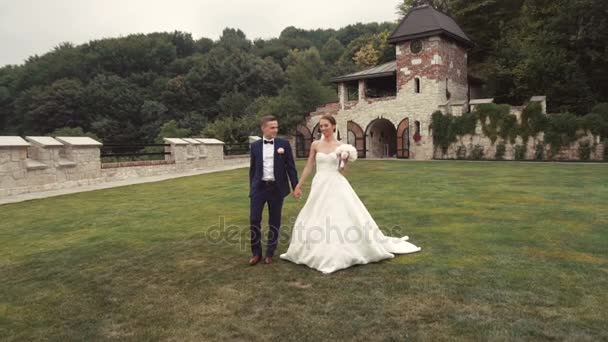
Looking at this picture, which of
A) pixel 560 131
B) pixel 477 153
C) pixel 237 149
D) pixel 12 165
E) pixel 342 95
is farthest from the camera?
pixel 342 95

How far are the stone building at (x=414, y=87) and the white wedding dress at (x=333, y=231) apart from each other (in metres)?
23.0

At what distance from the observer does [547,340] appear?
288 cm

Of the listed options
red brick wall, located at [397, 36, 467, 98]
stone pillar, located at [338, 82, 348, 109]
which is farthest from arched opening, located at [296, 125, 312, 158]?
red brick wall, located at [397, 36, 467, 98]

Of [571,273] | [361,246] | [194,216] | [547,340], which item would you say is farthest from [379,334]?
[194,216]

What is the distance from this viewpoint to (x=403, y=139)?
27.9 m

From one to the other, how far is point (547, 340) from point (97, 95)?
6531 cm

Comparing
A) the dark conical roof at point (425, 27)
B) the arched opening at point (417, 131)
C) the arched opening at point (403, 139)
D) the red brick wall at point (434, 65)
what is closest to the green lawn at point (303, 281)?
the arched opening at point (417, 131)

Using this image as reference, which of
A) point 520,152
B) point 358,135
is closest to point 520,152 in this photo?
point 520,152

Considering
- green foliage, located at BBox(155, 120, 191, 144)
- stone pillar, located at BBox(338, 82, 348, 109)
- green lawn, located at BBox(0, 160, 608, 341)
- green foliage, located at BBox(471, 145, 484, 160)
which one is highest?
stone pillar, located at BBox(338, 82, 348, 109)

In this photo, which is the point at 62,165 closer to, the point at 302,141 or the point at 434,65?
the point at 302,141

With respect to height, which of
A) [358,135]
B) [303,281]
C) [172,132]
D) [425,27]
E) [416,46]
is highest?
[425,27]

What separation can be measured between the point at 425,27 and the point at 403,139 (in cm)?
721

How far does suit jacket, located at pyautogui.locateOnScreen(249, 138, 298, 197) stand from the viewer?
5086mm

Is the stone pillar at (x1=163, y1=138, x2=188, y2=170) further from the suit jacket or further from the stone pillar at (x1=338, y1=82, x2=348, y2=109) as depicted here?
the stone pillar at (x1=338, y1=82, x2=348, y2=109)
